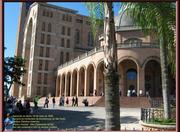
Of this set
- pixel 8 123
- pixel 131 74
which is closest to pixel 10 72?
pixel 8 123

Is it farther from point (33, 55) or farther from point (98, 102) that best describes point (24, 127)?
point (33, 55)

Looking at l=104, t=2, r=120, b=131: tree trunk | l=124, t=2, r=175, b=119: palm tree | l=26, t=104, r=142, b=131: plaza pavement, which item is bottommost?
l=26, t=104, r=142, b=131: plaza pavement

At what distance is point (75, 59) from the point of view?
4831cm

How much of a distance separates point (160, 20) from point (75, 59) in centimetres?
3781

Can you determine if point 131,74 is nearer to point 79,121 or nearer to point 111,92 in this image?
point 79,121

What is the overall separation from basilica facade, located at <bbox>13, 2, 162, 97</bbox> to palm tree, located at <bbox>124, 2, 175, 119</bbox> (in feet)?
59.7

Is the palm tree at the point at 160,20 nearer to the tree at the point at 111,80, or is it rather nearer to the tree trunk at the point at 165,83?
the tree trunk at the point at 165,83

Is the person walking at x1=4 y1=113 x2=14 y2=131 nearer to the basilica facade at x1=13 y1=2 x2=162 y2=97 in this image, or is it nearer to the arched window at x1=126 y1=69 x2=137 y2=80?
the basilica facade at x1=13 y1=2 x2=162 y2=97

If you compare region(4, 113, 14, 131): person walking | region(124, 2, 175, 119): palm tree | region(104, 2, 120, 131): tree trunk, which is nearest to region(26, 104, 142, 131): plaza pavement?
region(104, 2, 120, 131): tree trunk

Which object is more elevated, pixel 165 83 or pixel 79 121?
pixel 165 83

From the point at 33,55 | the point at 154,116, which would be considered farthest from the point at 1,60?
the point at 33,55

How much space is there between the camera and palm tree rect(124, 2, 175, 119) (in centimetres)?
1019

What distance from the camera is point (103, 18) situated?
10000 mm

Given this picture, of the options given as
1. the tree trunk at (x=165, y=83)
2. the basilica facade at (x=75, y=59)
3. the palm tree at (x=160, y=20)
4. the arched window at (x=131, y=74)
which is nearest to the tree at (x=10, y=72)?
the palm tree at (x=160, y=20)
